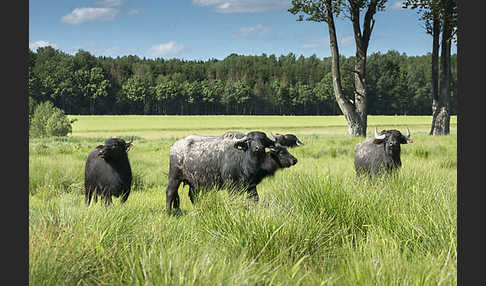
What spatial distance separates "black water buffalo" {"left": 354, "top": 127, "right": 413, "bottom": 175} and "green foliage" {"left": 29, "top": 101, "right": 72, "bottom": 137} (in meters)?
11.7

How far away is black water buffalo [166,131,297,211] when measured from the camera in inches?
197

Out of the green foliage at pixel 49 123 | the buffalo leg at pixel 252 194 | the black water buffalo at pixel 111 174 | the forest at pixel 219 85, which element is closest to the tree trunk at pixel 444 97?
the forest at pixel 219 85

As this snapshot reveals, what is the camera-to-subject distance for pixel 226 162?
549 centimetres

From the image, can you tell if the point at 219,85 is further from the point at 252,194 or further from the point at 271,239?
the point at 271,239

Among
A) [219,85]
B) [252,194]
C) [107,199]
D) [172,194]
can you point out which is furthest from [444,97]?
[107,199]

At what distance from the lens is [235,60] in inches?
625

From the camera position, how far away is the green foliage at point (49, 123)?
569 inches

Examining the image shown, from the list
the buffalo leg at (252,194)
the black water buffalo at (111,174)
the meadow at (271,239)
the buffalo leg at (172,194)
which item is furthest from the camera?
the buffalo leg at (172,194)

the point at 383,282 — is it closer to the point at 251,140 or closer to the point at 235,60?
the point at 251,140

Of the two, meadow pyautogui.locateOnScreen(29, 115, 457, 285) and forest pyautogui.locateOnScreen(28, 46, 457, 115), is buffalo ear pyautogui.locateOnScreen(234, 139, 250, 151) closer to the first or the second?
meadow pyautogui.locateOnScreen(29, 115, 457, 285)

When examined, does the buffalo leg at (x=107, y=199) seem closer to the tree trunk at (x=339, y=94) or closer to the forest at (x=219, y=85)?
the forest at (x=219, y=85)

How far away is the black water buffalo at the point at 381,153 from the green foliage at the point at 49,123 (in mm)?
11744

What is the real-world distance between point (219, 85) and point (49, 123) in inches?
362
